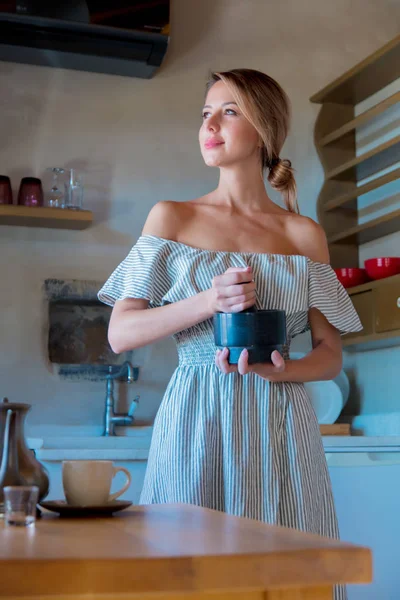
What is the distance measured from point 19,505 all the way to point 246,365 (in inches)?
19.7

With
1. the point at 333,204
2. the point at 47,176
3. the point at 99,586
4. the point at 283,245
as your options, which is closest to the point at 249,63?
the point at 333,204

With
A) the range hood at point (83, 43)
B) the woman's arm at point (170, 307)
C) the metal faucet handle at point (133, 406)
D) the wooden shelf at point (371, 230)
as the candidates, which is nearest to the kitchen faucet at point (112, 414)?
the metal faucet handle at point (133, 406)

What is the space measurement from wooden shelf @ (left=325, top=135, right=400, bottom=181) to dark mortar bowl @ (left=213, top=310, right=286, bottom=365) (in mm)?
1954

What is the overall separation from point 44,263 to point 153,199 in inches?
21.2

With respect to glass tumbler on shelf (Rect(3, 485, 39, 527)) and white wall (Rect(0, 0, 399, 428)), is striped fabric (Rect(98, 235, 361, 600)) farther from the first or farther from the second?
white wall (Rect(0, 0, 399, 428))

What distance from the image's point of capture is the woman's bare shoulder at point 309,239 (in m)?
1.58

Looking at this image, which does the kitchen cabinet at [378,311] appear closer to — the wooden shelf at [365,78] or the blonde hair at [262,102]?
the wooden shelf at [365,78]

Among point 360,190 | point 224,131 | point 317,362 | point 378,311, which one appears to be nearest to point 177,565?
point 317,362

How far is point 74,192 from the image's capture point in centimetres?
309

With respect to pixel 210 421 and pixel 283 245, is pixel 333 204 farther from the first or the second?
pixel 210 421

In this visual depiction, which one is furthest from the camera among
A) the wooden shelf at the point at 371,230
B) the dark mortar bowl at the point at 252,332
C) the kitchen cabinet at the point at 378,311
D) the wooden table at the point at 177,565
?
the wooden shelf at the point at 371,230

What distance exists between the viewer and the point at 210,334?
139cm

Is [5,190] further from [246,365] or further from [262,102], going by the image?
[246,365]

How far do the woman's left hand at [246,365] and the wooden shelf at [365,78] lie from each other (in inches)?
82.2
